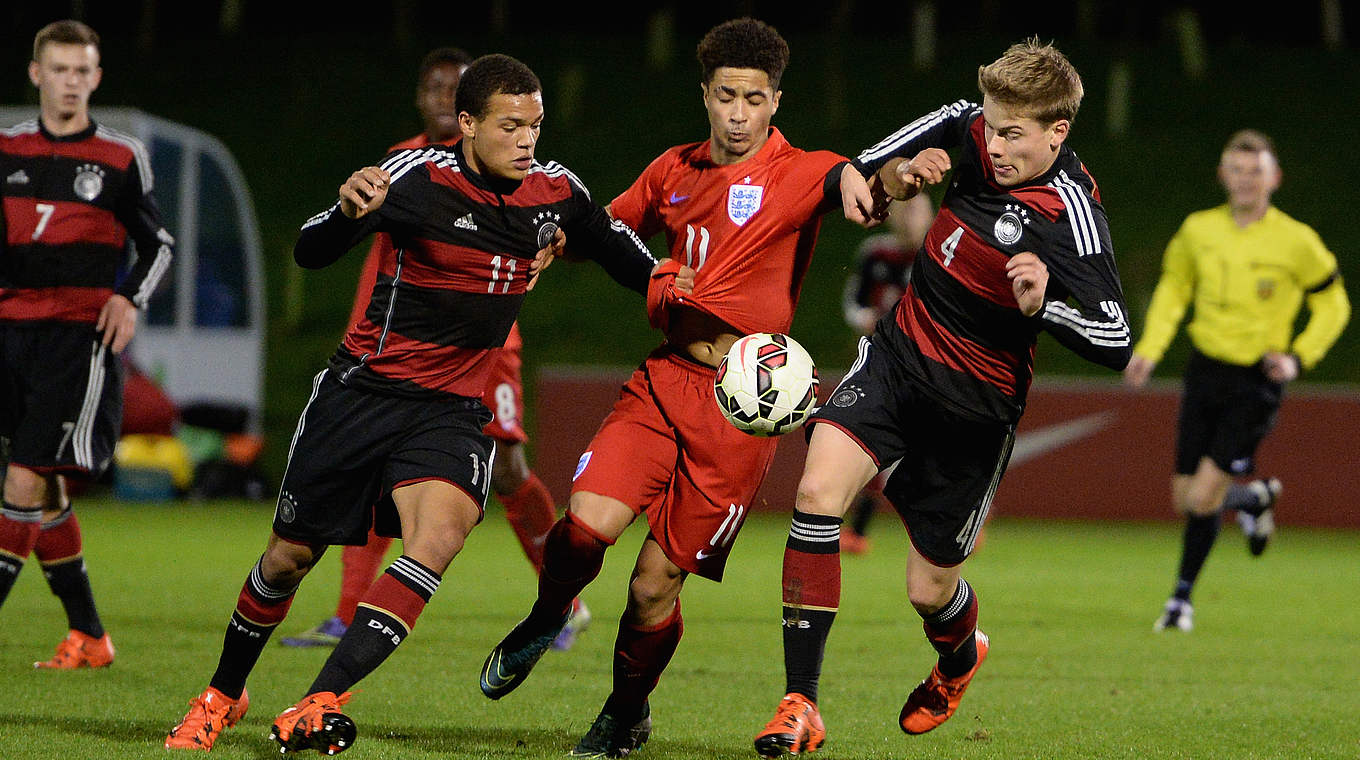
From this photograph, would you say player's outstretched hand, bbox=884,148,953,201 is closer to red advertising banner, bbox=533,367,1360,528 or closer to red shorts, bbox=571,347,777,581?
Result: red shorts, bbox=571,347,777,581

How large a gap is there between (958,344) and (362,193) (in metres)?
1.89

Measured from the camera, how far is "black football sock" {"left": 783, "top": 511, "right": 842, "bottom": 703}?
4633 millimetres

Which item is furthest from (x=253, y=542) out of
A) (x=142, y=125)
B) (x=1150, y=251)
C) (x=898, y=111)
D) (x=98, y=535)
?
(x=898, y=111)

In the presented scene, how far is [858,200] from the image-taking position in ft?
16.0

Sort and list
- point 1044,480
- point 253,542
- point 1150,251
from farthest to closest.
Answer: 1. point 1150,251
2. point 1044,480
3. point 253,542

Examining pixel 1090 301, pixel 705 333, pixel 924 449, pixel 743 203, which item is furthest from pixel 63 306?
pixel 1090 301

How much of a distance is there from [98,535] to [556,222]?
A: 26.4ft

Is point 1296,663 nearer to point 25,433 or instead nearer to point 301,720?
point 301,720

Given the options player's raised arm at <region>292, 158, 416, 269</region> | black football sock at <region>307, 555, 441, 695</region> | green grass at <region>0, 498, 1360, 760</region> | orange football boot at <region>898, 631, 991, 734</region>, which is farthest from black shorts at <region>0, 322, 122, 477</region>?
orange football boot at <region>898, 631, 991, 734</region>

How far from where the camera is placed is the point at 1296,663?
7.17 m

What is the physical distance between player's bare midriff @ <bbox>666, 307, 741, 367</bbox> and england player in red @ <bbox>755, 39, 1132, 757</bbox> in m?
0.38

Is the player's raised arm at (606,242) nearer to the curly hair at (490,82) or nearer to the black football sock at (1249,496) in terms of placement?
the curly hair at (490,82)

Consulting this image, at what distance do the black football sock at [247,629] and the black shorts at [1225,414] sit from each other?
225 inches

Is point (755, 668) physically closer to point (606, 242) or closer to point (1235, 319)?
point (606, 242)
